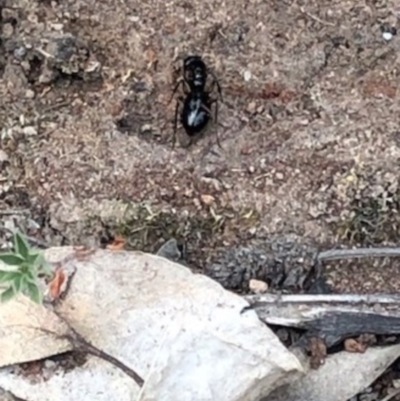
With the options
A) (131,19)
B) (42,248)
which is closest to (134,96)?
(131,19)

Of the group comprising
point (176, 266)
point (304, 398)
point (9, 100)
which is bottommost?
point (304, 398)

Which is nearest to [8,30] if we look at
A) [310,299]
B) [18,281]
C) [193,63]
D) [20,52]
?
[20,52]

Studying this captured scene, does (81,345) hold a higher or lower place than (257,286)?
lower

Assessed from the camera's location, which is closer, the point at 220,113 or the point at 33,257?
the point at 33,257

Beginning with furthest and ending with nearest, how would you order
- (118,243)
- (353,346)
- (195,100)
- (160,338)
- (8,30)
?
(8,30)
(195,100)
(118,243)
(353,346)
(160,338)

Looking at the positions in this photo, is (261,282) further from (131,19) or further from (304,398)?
(131,19)

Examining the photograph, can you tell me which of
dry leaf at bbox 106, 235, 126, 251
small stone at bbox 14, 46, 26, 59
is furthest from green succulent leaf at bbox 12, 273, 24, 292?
small stone at bbox 14, 46, 26, 59

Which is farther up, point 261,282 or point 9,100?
point 9,100

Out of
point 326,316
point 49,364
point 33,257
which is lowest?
point 49,364

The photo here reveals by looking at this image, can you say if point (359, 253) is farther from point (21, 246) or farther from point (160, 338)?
point (21, 246)
